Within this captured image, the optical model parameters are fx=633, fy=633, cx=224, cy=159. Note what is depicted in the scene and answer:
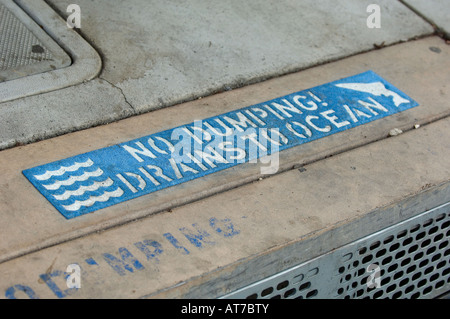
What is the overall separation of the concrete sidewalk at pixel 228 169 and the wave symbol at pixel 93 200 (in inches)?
2.3

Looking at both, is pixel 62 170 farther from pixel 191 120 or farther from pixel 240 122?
pixel 240 122

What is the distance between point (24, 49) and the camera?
309 centimetres

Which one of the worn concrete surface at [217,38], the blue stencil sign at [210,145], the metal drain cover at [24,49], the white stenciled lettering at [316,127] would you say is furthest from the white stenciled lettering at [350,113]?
the metal drain cover at [24,49]

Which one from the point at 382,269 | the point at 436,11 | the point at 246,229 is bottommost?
the point at 382,269

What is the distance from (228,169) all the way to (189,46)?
0.96 meters

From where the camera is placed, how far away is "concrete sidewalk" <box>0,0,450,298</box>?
2.18 metres

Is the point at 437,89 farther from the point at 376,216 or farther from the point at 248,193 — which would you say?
the point at 248,193

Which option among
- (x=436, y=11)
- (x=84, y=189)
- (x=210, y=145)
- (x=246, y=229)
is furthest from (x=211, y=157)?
(x=436, y=11)

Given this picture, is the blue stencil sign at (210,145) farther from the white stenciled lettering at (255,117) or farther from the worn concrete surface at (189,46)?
the worn concrete surface at (189,46)

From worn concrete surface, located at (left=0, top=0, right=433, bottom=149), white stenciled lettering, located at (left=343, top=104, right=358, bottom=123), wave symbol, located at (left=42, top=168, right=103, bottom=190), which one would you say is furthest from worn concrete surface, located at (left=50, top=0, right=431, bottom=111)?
wave symbol, located at (left=42, top=168, right=103, bottom=190)

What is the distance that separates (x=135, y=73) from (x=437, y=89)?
5.03ft

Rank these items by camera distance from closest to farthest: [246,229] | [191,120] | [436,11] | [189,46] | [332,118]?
[246,229]
[191,120]
[332,118]
[189,46]
[436,11]

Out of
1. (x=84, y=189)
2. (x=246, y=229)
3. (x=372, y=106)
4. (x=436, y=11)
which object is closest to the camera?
(x=246, y=229)
